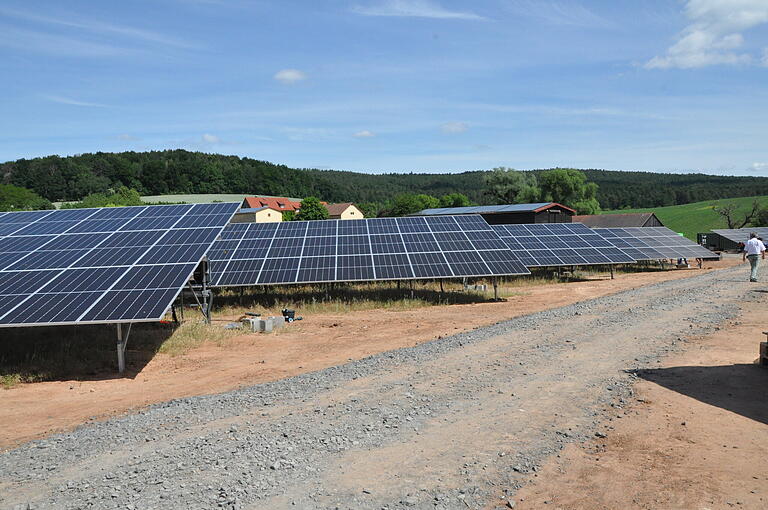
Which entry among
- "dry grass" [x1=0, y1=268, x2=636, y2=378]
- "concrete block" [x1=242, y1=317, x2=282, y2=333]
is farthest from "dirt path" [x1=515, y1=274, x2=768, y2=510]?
"concrete block" [x1=242, y1=317, x2=282, y2=333]

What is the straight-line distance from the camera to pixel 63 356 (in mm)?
16188

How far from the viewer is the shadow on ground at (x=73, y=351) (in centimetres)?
1511

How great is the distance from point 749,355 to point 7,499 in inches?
574

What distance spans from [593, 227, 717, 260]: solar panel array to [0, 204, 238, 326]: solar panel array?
29.8m

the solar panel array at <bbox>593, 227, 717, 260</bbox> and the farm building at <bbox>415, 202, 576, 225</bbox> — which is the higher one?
the farm building at <bbox>415, 202, 576, 225</bbox>

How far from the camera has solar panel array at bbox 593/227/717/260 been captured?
41500 mm

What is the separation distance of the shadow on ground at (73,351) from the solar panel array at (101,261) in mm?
1716

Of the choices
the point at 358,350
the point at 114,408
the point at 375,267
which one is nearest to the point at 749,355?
the point at 358,350

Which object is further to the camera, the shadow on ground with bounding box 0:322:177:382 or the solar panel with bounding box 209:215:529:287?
the solar panel with bounding box 209:215:529:287

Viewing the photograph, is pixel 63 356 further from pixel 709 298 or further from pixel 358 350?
pixel 709 298

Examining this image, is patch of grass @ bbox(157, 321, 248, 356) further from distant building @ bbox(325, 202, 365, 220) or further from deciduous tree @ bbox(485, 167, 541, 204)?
deciduous tree @ bbox(485, 167, 541, 204)

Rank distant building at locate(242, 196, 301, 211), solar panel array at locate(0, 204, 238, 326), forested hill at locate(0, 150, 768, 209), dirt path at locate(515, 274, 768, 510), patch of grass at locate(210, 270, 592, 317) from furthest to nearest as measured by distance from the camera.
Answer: forested hill at locate(0, 150, 768, 209), distant building at locate(242, 196, 301, 211), patch of grass at locate(210, 270, 592, 317), solar panel array at locate(0, 204, 238, 326), dirt path at locate(515, 274, 768, 510)

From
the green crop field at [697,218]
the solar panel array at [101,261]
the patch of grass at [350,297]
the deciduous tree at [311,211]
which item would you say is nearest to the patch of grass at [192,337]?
the solar panel array at [101,261]

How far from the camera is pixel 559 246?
38.3m
